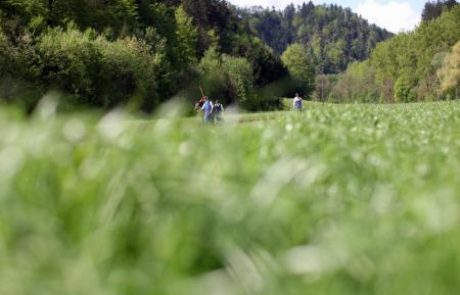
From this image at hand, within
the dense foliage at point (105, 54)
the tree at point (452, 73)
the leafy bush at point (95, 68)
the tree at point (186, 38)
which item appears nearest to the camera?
the dense foliage at point (105, 54)

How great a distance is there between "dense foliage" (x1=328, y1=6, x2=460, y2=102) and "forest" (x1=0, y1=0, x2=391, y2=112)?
72.9ft

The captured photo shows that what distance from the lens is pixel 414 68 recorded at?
404 feet

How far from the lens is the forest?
4672cm

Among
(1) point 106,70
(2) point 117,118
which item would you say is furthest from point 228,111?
(1) point 106,70

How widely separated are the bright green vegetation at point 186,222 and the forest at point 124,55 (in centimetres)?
1396

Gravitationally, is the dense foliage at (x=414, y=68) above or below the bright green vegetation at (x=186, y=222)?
below

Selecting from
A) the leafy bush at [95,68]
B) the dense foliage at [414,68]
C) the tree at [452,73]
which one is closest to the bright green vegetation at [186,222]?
the leafy bush at [95,68]

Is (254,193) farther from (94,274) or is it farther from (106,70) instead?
(106,70)

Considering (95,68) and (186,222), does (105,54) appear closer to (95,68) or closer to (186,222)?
Answer: (95,68)

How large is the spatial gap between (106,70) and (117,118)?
169 ft

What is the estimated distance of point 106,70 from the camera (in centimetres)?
5334

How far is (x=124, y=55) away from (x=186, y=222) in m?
55.0

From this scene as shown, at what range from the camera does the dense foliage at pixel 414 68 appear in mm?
101525

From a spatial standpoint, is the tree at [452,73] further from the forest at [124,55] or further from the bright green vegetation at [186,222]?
the bright green vegetation at [186,222]
